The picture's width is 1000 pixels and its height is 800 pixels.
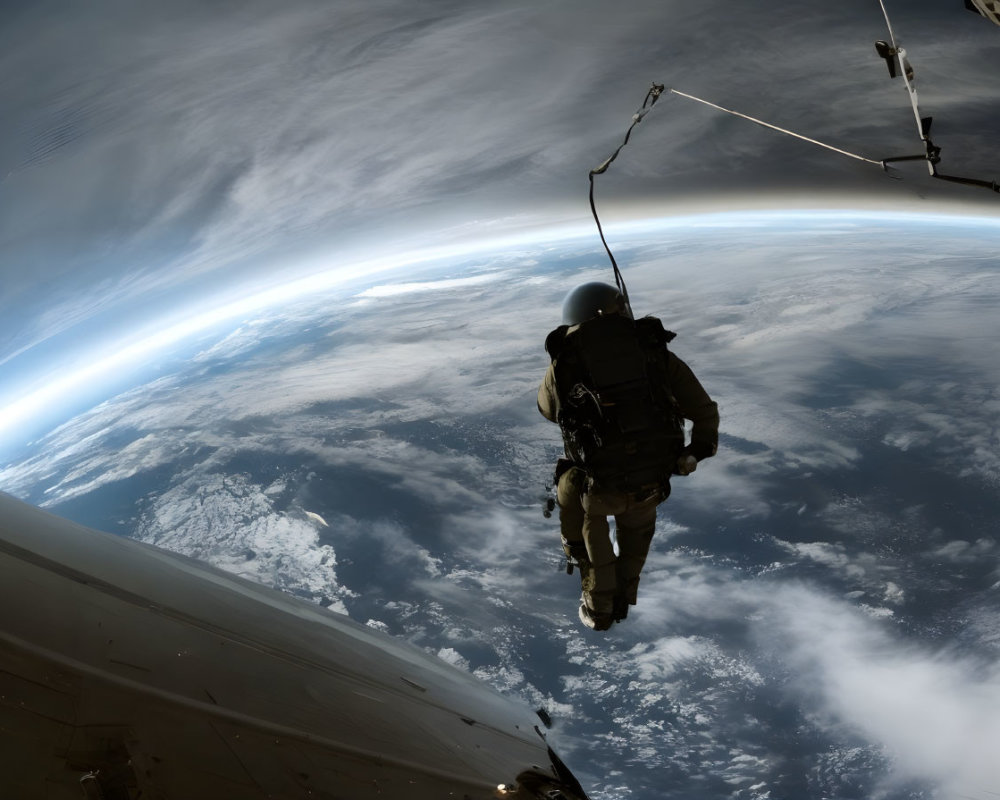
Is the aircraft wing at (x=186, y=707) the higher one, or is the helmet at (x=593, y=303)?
the aircraft wing at (x=186, y=707)

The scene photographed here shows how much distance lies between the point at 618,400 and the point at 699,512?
87.9 ft

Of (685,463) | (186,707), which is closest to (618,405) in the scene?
(685,463)

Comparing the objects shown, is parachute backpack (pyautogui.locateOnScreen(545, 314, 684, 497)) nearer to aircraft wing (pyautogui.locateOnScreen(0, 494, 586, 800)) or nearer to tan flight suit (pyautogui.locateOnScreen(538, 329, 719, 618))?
tan flight suit (pyautogui.locateOnScreen(538, 329, 719, 618))

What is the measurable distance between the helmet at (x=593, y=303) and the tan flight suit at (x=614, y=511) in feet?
1.14

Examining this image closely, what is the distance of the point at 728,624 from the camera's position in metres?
19.2

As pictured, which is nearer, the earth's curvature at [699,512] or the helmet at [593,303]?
the helmet at [593,303]

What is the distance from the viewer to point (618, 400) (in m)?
2.71

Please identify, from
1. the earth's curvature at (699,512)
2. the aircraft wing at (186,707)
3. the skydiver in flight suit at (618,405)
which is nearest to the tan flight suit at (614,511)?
the skydiver in flight suit at (618,405)

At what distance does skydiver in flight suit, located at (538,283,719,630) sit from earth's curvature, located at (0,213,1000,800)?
134 cm

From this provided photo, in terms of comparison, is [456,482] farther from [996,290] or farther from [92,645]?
[996,290]

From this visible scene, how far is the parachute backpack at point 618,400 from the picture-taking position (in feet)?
8.82

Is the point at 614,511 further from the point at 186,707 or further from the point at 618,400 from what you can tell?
the point at 186,707

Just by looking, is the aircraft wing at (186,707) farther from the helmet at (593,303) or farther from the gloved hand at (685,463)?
the helmet at (593,303)

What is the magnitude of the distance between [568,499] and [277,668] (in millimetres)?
2098
